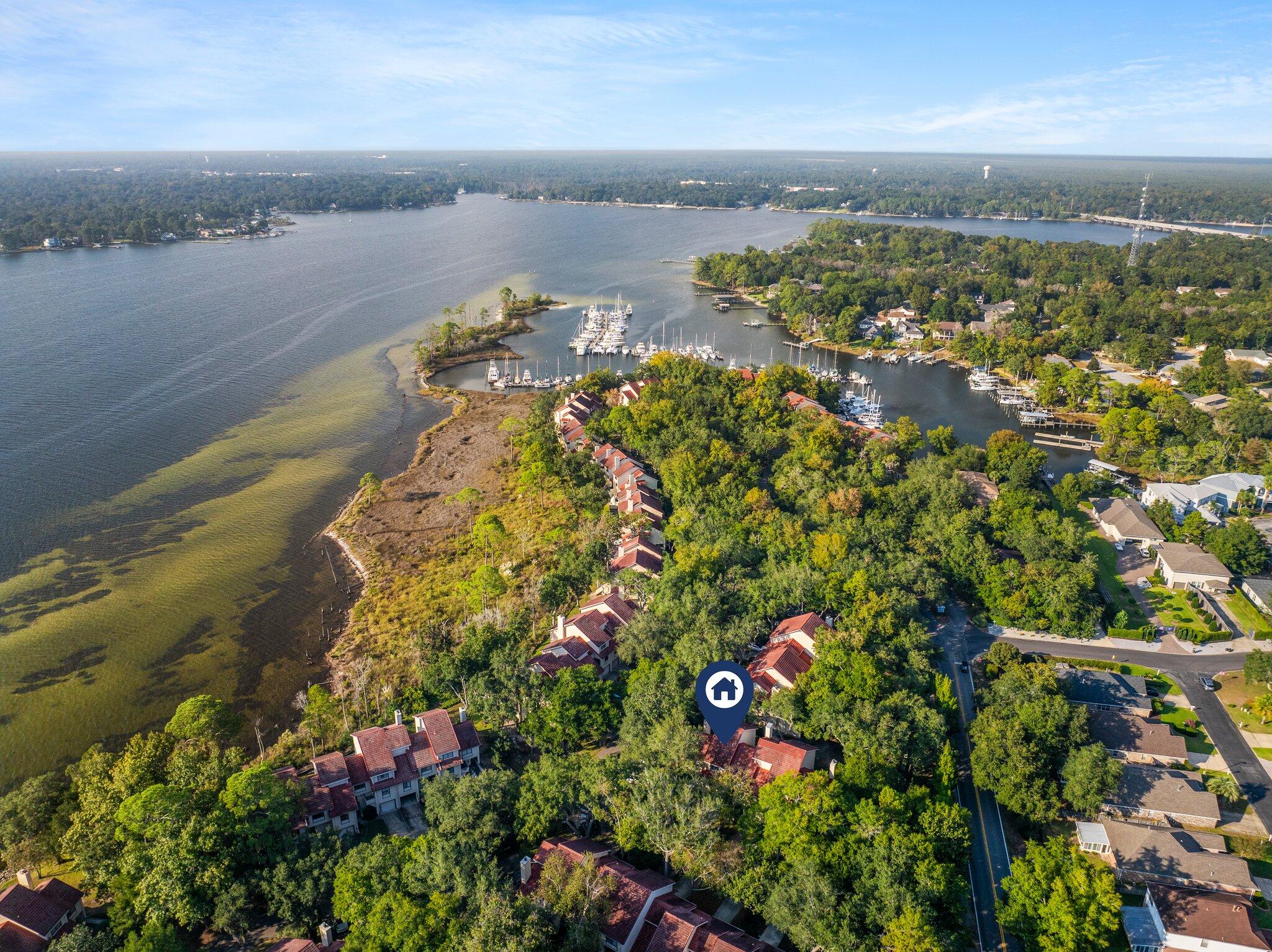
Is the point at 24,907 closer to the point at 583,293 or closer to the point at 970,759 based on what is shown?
the point at 970,759

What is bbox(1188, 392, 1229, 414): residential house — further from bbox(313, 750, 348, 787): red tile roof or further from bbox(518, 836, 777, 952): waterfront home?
bbox(313, 750, 348, 787): red tile roof

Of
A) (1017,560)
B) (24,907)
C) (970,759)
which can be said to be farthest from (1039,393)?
(24,907)

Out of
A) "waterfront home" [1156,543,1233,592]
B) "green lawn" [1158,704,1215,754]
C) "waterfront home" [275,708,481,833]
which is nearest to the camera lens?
"waterfront home" [275,708,481,833]

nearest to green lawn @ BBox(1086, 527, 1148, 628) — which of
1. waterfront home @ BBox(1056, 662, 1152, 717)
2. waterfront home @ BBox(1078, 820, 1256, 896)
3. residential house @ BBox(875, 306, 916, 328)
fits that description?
waterfront home @ BBox(1056, 662, 1152, 717)

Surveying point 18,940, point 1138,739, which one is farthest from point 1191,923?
point 18,940

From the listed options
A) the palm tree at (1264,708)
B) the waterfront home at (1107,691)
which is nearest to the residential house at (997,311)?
the palm tree at (1264,708)

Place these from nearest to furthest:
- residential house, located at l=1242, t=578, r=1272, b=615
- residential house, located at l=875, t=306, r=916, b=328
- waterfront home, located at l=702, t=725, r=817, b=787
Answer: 1. waterfront home, located at l=702, t=725, r=817, b=787
2. residential house, located at l=1242, t=578, r=1272, b=615
3. residential house, located at l=875, t=306, r=916, b=328
